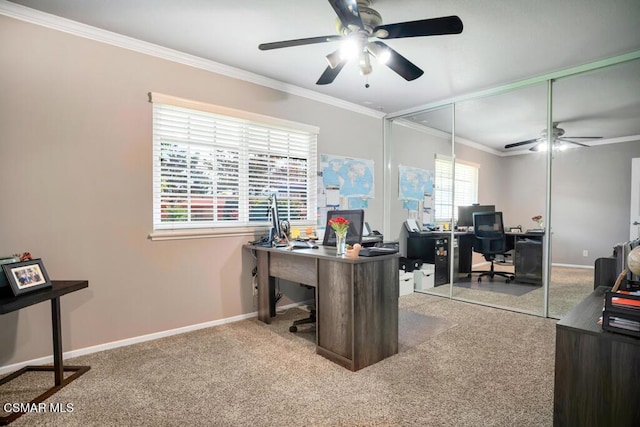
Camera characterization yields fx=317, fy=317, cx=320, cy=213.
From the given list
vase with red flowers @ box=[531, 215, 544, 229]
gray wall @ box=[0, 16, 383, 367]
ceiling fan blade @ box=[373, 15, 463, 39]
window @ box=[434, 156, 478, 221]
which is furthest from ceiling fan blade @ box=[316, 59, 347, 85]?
vase with red flowers @ box=[531, 215, 544, 229]

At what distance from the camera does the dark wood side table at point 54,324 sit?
5.81ft

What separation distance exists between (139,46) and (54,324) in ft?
7.59

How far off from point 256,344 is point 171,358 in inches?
26.6

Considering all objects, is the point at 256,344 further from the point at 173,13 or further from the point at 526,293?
the point at 526,293

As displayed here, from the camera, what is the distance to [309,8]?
231 cm

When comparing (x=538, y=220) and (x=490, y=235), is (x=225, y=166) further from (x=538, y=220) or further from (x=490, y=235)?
(x=490, y=235)

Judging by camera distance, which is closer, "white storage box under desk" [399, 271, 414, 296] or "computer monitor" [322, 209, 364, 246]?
"computer monitor" [322, 209, 364, 246]

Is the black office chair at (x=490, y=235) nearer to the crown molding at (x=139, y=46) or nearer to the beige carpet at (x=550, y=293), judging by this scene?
the beige carpet at (x=550, y=293)

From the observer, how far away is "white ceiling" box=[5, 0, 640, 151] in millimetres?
2287

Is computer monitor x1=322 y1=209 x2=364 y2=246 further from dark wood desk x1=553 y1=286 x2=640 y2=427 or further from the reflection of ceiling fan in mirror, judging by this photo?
the reflection of ceiling fan in mirror

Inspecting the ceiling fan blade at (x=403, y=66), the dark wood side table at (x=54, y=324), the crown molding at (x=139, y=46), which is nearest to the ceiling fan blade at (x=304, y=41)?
the ceiling fan blade at (x=403, y=66)

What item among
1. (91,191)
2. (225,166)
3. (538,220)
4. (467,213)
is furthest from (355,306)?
(467,213)

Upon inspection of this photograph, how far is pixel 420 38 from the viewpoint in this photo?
273 cm

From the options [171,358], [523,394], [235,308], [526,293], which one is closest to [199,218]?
[235,308]
